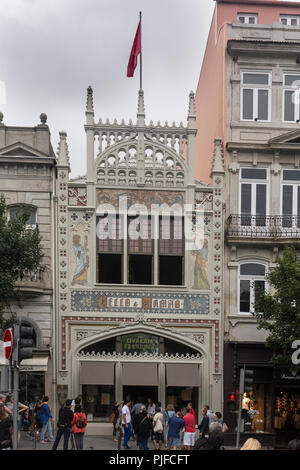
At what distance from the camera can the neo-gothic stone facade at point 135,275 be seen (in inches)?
1199

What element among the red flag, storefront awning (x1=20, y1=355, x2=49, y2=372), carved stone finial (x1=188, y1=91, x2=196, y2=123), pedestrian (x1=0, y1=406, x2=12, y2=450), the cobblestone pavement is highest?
the red flag

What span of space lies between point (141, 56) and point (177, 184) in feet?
20.3

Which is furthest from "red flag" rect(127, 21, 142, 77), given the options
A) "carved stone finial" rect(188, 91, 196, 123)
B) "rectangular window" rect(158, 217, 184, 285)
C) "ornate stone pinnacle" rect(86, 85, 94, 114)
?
"rectangular window" rect(158, 217, 184, 285)

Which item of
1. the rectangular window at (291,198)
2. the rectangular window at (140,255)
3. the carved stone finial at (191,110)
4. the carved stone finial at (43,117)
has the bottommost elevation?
the rectangular window at (140,255)

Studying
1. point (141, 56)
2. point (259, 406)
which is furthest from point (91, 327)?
point (141, 56)

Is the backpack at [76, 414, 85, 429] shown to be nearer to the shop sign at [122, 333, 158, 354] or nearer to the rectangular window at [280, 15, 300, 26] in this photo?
the shop sign at [122, 333, 158, 354]

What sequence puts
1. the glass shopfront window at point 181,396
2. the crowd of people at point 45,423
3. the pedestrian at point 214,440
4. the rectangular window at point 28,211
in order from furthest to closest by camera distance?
the rectangular window at point 28,211 → the glass shopfront window at point 181,396 → the crowd of people at point 45,423 → the pedestrian at point 214,440

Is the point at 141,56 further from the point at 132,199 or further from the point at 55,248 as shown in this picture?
the point at 55,248

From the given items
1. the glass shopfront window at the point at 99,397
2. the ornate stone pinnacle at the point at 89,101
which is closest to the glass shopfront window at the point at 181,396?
the glass shopfront window at the point at 99,397

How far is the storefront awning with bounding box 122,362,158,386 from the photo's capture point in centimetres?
3008

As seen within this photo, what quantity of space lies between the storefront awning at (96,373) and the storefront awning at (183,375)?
2.36 metres

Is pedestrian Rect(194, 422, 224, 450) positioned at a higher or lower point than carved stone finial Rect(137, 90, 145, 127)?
lower

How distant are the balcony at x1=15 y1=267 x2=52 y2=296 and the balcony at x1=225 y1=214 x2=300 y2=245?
762cm

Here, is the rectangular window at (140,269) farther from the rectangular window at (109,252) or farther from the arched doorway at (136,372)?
the arched doorway at (136,372)
